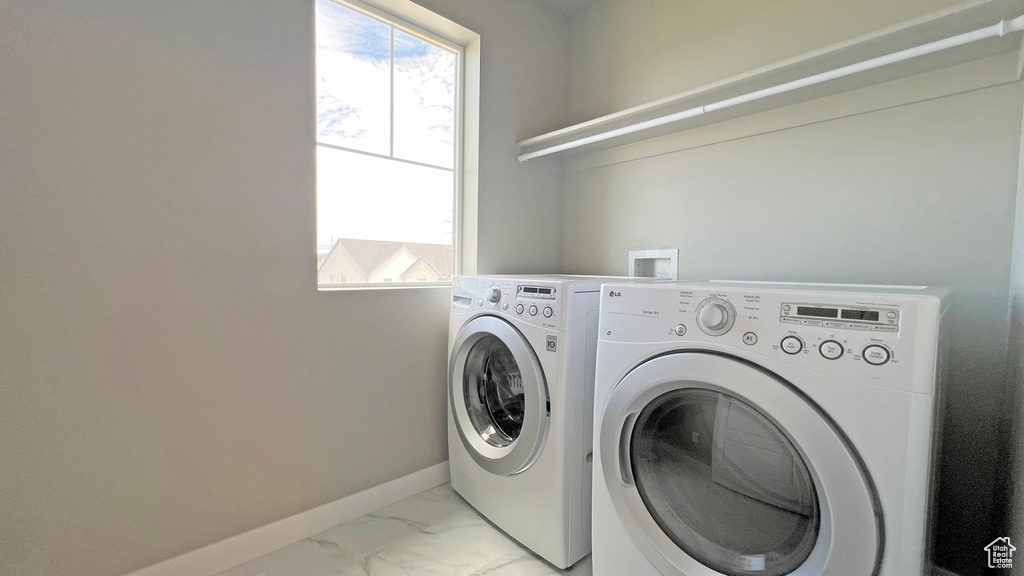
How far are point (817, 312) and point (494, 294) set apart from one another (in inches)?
39.5

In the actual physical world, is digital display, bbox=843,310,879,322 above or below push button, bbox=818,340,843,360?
above

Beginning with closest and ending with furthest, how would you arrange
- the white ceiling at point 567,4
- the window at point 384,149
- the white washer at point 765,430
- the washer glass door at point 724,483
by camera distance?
the white washer at point 765,430 < the washer glass door at point 724,483 < the window at point 384,149 < the white ceiling at point 567,4

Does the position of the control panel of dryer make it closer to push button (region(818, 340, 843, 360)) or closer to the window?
push button (region(818, 340, 843, 360))

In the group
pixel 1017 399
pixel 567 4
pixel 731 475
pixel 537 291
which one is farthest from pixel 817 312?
pixel 567 4

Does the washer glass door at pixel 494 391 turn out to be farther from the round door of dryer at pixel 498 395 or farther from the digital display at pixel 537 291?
the digital display at pixel 537 291

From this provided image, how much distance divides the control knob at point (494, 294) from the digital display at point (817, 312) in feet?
3.12

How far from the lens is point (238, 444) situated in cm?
149

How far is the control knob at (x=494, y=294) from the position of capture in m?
1.60

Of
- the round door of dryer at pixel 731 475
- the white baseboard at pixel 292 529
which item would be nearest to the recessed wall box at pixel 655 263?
the round door of dryer at pixel 731 475

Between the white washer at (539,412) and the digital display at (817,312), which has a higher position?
the digital display at (817,312)

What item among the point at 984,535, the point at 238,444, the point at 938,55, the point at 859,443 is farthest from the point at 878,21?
the point at 238,444

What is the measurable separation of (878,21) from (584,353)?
1.44 meters

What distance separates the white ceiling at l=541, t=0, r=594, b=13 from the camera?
2.29m

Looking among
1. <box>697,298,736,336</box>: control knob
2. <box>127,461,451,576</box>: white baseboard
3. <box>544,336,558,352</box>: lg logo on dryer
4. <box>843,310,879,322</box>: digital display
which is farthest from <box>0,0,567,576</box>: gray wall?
<box>843,310,879,322</box>: digital display
